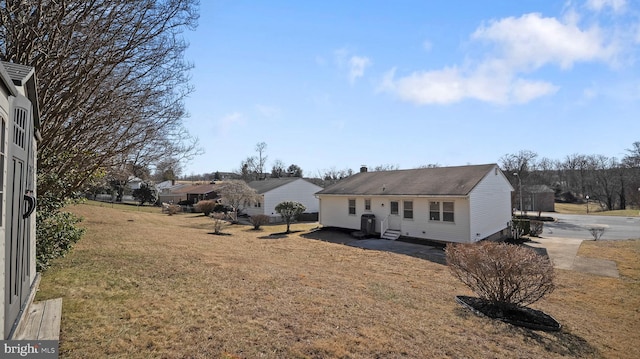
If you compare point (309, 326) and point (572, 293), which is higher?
point (309, 326)

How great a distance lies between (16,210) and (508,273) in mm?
8986

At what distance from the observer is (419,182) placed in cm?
2159

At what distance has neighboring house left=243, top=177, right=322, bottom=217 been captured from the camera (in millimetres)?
33531

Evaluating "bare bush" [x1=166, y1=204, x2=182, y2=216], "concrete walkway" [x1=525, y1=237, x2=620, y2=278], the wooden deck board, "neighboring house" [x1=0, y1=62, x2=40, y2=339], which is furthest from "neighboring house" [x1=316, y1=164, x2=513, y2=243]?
"bare bush" [x1=166, y1=204, x2=182, y2=216]

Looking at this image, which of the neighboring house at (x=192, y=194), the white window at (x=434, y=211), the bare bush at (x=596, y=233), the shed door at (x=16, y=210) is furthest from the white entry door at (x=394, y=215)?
the neighboring house at (x=192, y=194)

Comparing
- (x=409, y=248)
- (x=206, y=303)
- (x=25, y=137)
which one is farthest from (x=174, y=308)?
(x=409, y=248)

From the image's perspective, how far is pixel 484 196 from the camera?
19797 mm

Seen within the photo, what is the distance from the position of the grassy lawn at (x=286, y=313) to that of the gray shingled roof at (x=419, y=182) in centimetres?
821

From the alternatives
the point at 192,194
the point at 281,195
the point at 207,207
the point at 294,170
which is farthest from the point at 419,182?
the point at 294,170

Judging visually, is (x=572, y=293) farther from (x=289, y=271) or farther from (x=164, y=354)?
(x=164, y=354)

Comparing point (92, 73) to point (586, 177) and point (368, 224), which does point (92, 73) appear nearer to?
point (368, 224)

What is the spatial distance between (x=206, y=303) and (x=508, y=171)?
168ft

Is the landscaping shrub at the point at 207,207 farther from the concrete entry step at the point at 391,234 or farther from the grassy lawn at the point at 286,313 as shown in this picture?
the grassy lawn at the point at 286,313

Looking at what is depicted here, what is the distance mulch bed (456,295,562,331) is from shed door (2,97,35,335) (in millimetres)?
8336
